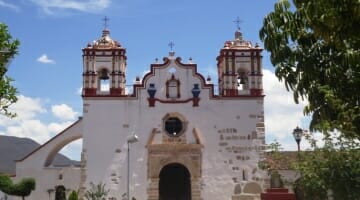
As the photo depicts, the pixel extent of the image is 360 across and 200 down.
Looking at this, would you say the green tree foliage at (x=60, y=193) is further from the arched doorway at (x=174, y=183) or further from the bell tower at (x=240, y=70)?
the bell tower at (x=240, y=70)

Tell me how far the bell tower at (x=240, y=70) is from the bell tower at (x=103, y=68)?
488 cm

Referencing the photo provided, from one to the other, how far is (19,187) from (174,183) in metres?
7.62

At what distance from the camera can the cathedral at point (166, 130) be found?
2538cm

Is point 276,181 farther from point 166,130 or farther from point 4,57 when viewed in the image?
point 4,57

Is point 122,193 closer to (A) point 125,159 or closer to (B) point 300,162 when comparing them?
(A) point 125,159

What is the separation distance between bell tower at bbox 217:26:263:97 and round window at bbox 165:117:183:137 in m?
2.51

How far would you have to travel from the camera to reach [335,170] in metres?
15.3

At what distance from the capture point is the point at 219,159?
2570 centimetres

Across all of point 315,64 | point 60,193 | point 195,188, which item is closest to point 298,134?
point 195,188

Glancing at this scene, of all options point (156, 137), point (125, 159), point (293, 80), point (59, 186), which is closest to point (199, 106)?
point (156, 137)

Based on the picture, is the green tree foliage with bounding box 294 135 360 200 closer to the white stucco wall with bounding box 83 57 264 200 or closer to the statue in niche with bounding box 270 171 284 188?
the statue in niche with bounding box 270 171 284 188

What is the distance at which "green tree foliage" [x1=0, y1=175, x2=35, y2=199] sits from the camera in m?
25.7

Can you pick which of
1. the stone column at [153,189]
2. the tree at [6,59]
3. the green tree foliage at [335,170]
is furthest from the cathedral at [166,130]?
the tree at [6,59]

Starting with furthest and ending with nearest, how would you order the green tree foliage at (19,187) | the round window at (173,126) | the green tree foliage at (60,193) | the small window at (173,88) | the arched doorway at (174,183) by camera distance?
the arched doorway at (174,183)
the green tree foliage at (60,193)
the small window at (173,88)
the round window at (173,126)
the green tree foliage at (19,187)
